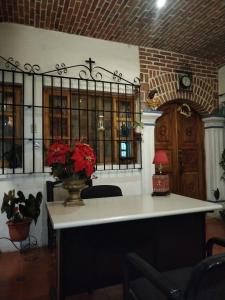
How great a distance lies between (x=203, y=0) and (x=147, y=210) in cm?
247

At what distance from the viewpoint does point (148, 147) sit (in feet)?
→ 12.6

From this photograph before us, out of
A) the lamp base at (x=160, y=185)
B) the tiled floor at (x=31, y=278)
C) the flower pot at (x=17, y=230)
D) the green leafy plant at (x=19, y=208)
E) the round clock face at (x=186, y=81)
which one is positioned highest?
the round clock face at (x=186, y=81)

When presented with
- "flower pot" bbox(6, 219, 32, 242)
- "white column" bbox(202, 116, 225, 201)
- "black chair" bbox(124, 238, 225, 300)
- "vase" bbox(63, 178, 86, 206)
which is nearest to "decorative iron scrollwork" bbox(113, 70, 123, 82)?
"white column" bbox(202, 116, 225, 201)

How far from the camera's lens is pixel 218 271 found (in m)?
0.92

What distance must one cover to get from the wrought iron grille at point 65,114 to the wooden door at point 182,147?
0.67 metres

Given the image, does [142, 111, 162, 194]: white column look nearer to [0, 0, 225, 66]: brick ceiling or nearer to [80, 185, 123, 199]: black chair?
[0, 0, 225, 66]: brick ceiling

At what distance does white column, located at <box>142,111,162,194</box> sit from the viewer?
378 centimetres

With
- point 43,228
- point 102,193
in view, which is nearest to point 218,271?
point 102,193

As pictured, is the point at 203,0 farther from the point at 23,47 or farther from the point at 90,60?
the point at 23,47

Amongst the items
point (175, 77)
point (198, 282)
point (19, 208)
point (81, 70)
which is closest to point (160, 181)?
point (198, 282)

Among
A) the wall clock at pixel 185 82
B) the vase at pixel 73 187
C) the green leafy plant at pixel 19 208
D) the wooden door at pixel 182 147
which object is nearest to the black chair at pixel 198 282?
the vase at pixel 73 187

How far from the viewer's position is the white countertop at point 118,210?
1462mm

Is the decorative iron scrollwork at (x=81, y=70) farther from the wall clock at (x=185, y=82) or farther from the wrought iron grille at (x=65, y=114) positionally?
the wall clock at (x=185, y=82)

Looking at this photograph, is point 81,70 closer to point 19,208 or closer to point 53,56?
point 53,56
